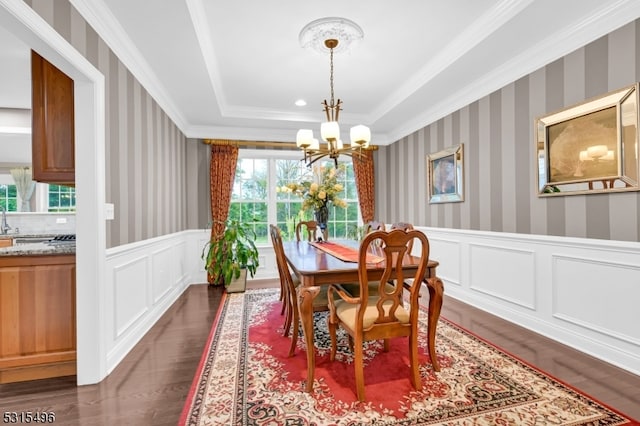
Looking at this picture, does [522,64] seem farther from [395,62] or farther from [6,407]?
[6,407]

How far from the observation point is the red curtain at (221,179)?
491 centimetres

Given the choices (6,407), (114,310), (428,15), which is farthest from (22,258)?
(428,15)

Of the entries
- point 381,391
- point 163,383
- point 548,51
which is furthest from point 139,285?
point 548,51

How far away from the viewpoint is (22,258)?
2035 millimetres

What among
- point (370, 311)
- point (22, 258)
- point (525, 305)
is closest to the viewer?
point (370, 311)

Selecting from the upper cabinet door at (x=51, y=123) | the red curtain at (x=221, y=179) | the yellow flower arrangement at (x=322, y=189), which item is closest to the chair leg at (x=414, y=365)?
the yellow flower arrangement at (x=322, y=189)

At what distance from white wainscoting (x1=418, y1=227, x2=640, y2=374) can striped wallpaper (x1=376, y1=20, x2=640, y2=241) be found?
0.14 metres

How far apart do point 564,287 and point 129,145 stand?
13.1ft

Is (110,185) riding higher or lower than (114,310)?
higher

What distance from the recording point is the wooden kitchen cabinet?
203 centimetres

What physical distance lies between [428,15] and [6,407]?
3.95 metres

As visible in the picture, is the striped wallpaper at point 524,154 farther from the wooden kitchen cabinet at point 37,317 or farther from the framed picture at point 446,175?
the wooden kitchen cabinet at point 37,317

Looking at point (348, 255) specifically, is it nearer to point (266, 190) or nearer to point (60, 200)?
point (266, 190)

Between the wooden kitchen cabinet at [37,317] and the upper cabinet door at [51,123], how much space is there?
604 mm
